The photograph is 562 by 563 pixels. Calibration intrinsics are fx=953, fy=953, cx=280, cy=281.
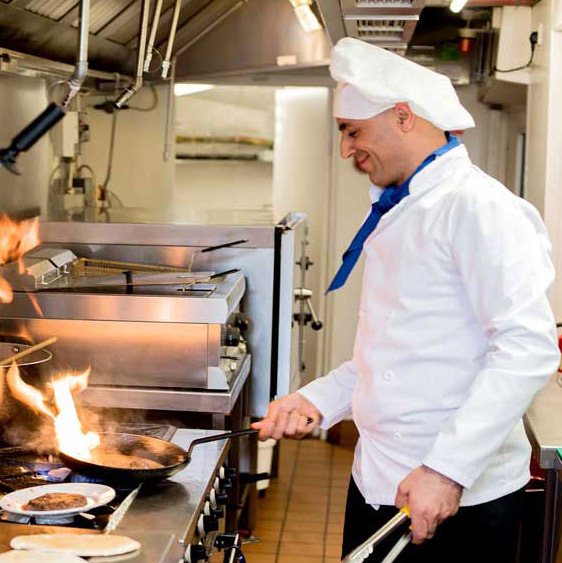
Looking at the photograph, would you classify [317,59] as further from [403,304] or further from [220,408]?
[403,304]

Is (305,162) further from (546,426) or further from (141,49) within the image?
(546,426)

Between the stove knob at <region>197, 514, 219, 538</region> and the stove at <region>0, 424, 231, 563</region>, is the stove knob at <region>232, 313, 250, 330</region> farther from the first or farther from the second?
the stove knob at <region>197, 514, 219, 538</region>

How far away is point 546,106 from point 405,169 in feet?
6.16

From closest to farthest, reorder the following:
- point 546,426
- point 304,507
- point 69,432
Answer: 1. point 69,432
2. point 546,426
3. point 304,507

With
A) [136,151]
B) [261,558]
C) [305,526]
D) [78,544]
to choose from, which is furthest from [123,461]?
[136,151]

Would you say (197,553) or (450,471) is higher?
(450,471)

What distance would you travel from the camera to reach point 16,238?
354cm

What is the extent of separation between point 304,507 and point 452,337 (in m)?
2.92

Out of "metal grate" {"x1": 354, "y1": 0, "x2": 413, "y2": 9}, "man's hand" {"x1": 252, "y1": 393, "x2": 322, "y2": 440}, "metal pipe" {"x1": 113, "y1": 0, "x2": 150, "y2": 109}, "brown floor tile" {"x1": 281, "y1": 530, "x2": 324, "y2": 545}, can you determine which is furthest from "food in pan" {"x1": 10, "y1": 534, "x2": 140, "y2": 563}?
"brown floor tile" {"x1": 281, "y1": 530, "x2": 324, "y2": 545}

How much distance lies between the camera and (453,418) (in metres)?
1.71

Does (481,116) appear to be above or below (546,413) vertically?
above

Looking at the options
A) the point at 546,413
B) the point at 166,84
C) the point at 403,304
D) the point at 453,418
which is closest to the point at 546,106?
the point at 546,413

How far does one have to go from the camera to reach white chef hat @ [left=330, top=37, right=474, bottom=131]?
A: 189cm

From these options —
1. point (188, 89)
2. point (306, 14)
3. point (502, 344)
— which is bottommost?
point (502, 344)
